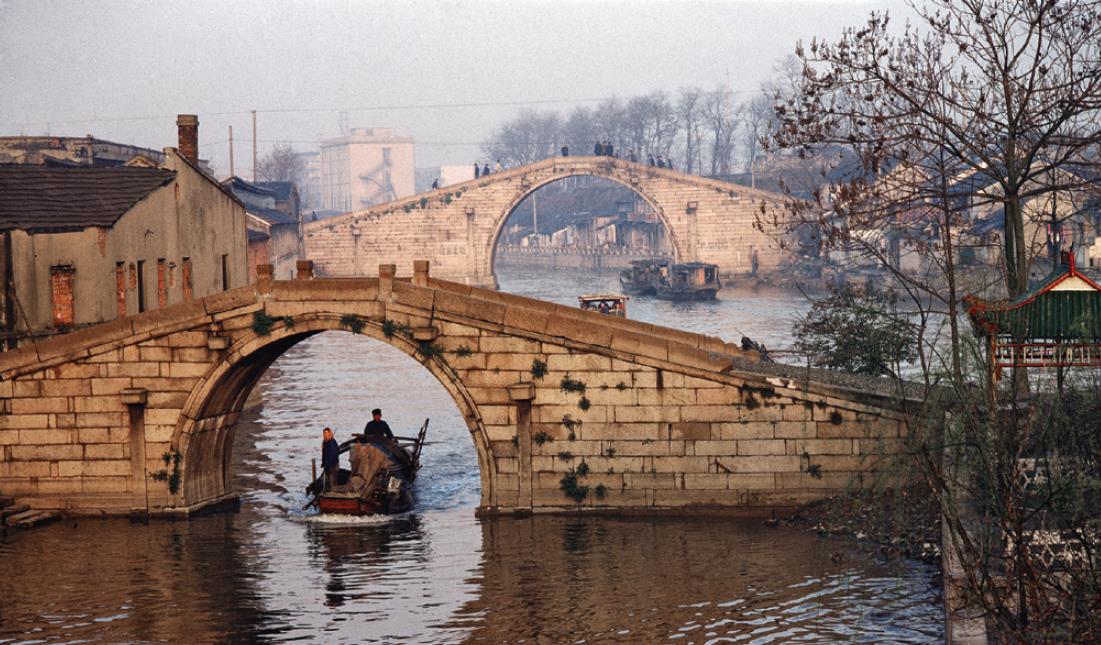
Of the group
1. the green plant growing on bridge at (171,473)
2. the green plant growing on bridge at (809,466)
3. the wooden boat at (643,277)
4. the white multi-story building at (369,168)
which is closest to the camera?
the green plant growing on bridge at (809,466)

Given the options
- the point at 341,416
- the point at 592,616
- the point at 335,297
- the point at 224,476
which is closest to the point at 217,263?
the point at 341,416

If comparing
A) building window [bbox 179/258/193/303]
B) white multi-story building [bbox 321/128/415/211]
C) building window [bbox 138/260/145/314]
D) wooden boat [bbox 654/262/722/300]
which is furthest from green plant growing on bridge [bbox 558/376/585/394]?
white multi-story building [bbox 321/128/415/211]

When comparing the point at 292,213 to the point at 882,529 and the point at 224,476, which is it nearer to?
the point at 224,476

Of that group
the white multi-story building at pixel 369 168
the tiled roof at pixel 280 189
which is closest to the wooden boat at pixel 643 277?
the tiled roof at pixel 280 189

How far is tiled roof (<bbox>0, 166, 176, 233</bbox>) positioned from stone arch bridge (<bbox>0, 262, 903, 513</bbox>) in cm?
405

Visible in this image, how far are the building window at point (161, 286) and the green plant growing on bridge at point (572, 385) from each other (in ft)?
37.9

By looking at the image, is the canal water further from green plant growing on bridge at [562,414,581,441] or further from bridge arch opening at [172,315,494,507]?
green plant growing on bridge at [562,414,581,441]

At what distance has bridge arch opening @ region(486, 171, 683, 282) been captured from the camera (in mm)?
99062

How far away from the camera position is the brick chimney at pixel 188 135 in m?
37.8

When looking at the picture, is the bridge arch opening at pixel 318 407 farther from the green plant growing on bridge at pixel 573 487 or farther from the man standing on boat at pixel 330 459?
the man standing on boat at pixel 330 459

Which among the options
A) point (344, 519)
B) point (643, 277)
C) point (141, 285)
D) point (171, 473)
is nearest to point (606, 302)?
point (141, 285)

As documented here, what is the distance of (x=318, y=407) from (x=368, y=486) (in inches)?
546

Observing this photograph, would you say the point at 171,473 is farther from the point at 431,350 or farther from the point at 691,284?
the point at 691,284

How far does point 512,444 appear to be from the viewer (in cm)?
2272
